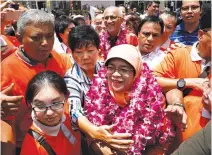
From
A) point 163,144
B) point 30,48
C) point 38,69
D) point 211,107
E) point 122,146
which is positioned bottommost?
point 163,144

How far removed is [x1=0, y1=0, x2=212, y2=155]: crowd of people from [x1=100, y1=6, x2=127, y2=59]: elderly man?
162 cm

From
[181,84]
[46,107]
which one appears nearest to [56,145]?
[46,107]

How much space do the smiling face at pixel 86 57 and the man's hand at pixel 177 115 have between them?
65 cm

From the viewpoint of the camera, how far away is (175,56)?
86.9 inches

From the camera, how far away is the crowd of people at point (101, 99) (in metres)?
1.76

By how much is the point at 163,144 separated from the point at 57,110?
67 centimetres

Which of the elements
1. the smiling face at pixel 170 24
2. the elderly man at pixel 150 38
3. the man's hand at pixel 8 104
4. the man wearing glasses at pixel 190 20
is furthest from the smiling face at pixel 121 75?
the smiling face at pixel 170 24

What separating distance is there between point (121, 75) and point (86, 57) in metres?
0.44

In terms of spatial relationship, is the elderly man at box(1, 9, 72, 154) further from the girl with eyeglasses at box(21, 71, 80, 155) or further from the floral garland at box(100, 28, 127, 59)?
the floral garland at box(100, 28, 127, 59)

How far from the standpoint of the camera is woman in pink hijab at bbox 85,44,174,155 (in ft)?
6.06

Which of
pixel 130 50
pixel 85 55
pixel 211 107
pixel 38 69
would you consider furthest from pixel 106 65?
pixel 211 107

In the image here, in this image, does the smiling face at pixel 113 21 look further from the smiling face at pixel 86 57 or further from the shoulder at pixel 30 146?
the shoulder at pixel 30 146

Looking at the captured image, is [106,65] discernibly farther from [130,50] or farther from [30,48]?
[30,48]

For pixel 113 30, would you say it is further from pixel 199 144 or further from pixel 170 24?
pixel 199 144
